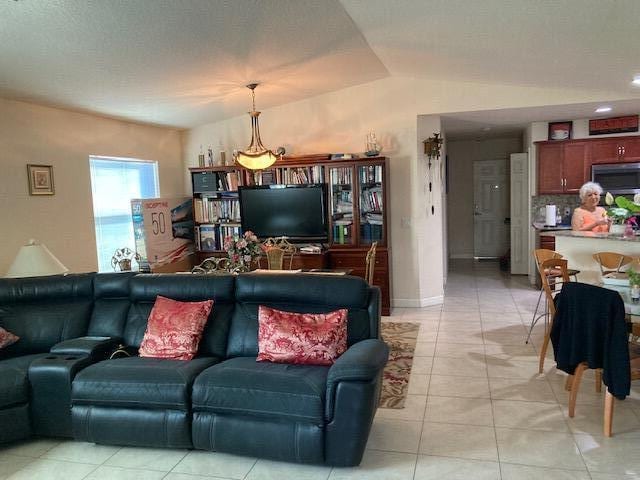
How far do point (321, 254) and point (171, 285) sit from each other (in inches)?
100

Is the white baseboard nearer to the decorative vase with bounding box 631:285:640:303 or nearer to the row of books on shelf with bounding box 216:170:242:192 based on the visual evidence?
the row of books on shelf with bounding box 216:170:242:192

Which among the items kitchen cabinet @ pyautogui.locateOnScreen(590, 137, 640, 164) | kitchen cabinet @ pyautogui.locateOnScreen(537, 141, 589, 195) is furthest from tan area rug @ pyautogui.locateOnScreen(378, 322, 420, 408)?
kitchen cabinet @ pyautogui.locateOnScreen(590, 137, 640, 164)

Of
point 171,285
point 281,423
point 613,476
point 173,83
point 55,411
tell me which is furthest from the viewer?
point 173,83

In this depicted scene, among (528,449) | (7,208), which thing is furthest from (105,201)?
(528,449)

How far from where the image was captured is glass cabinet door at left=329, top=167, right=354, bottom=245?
19.8 feet

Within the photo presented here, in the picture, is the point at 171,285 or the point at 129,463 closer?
the point at 129,463

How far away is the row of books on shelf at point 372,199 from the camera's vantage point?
5957 mm

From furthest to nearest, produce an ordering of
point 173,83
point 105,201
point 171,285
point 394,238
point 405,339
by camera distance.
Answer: point 394,238, point 105,201, point 405,339, point 173,83, point 171,285

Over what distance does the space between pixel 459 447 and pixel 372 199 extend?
358 cm

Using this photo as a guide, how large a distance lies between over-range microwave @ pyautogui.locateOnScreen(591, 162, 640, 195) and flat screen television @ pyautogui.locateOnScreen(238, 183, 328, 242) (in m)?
4.01

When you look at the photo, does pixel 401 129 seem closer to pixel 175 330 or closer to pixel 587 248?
pixel 587 248

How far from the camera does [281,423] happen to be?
2.70 metres

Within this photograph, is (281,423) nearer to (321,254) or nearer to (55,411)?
(55,411)

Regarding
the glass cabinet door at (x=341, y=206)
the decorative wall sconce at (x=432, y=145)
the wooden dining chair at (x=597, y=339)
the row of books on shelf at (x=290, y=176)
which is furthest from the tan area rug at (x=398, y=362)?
the decorative wall sconce at (x=432, y=145)
